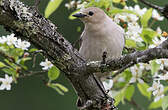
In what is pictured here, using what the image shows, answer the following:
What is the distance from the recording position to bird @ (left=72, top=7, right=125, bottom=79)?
346 centimetres

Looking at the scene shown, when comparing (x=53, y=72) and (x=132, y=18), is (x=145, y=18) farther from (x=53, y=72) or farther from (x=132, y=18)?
(x=53, y=72)

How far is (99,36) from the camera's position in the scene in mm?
3543

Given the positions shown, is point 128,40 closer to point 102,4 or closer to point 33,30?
point 102,4

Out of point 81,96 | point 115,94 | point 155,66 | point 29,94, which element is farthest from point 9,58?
point 29,94

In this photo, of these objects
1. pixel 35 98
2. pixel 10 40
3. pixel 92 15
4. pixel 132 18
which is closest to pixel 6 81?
pixel 10 40

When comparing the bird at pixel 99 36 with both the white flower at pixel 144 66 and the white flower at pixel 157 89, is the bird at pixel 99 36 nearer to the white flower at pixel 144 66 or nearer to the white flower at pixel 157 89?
the white flower at pixel 144 66

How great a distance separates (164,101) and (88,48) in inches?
34.8

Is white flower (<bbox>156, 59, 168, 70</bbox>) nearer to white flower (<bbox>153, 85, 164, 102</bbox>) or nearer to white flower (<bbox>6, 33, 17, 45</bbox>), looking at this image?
white flower (<bbox>153, 85, 164, 102</bbox>)

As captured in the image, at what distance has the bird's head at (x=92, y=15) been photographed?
3.61 metres

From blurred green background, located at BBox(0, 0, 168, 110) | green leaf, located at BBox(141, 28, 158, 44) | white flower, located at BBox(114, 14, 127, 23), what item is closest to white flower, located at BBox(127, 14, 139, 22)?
white flower, located at BBox(114, 14, 127, 23)

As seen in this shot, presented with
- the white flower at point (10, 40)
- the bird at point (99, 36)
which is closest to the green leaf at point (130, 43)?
the bird at point (99, 36)

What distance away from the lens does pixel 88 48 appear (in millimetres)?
3555

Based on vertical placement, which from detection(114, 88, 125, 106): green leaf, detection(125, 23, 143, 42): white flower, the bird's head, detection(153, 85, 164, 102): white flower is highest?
the bird's head

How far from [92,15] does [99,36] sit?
26 centimetres
